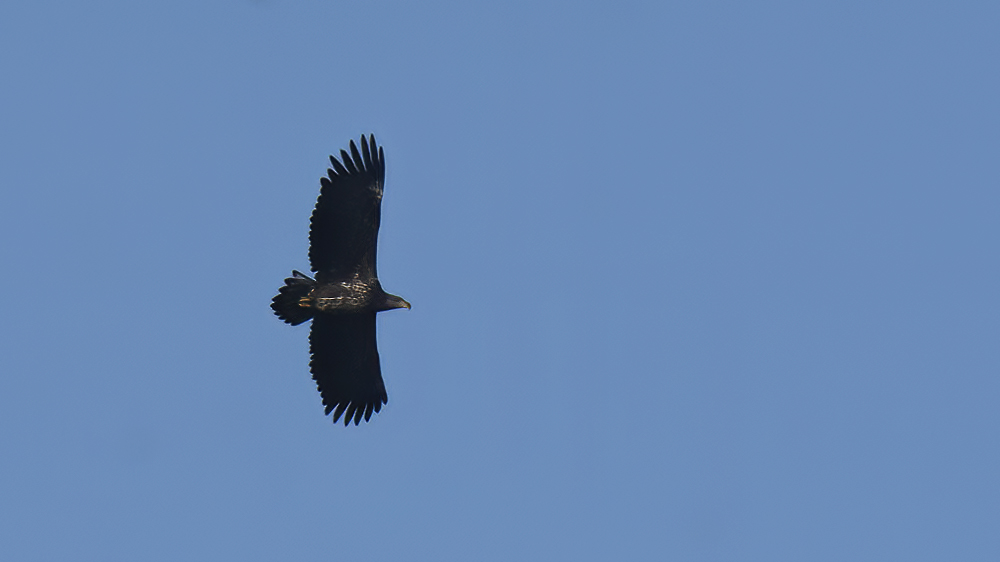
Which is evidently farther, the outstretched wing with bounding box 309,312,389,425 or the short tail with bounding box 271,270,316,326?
the outstretched wing with bounding box 309,312,389,425

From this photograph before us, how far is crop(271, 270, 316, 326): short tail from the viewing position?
1243 inches

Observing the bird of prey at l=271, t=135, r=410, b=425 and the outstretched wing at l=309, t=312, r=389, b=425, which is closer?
the bird of prey at l=271, t=135, r=410, b=425

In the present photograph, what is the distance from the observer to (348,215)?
103 ft

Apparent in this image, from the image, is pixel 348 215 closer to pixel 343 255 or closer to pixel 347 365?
pixel 343 255

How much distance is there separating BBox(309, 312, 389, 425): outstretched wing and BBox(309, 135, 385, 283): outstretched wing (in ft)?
4.25

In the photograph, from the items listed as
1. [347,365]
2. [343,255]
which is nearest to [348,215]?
[343,255]

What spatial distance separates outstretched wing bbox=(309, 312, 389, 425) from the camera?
3284 centimetres

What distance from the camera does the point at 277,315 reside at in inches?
1246

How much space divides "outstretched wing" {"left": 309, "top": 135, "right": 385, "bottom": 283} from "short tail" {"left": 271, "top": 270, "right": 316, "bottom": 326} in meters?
0.31

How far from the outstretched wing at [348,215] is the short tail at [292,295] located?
0.31 metres

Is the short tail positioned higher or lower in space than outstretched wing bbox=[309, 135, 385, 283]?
lower

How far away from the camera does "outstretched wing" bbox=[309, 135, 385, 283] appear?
3128cm

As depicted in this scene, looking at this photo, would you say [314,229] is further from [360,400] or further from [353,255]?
[360,400]

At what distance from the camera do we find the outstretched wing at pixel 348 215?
31.3 metres
